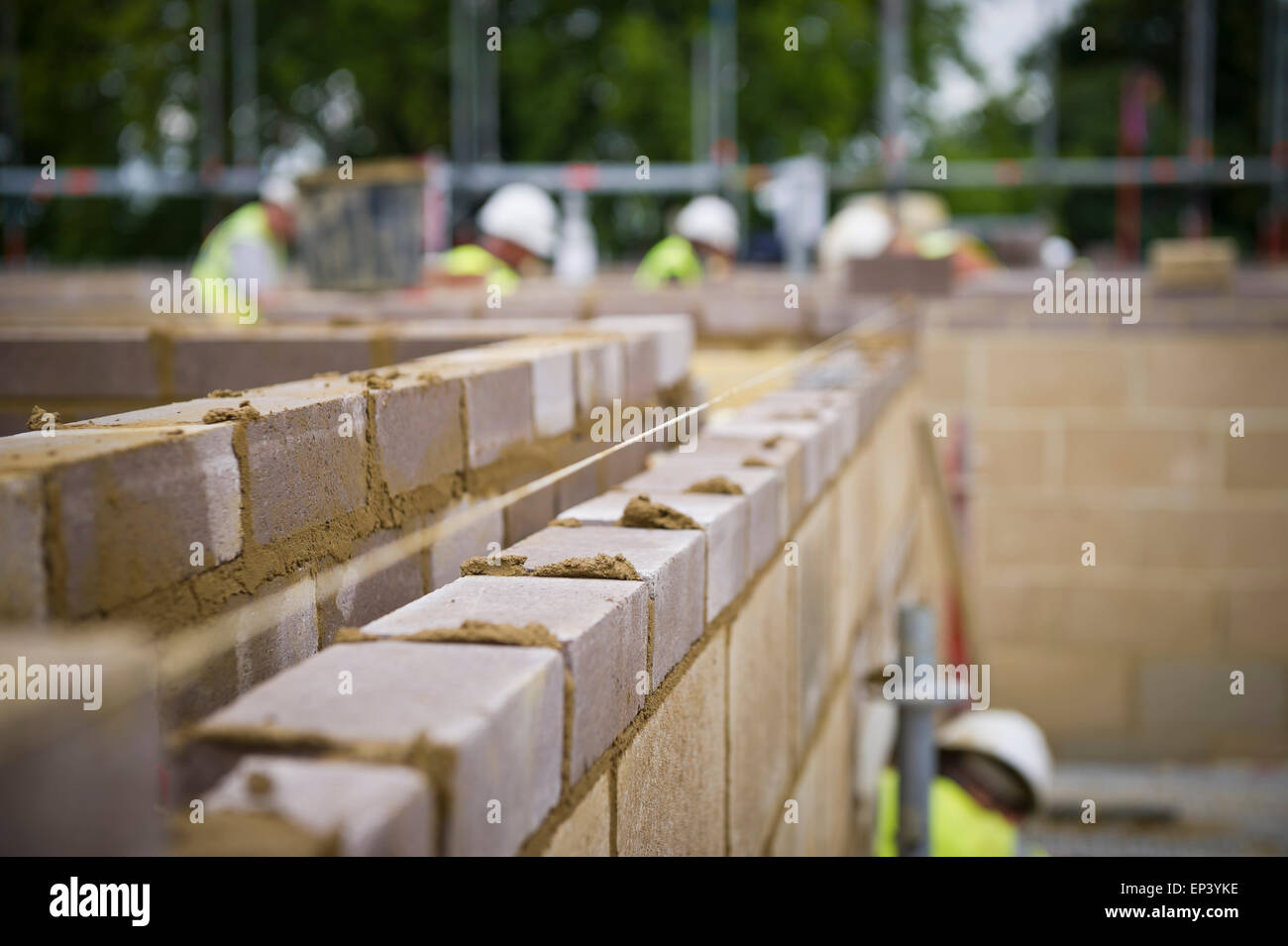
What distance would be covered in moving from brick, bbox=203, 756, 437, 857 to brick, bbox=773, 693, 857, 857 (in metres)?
2.15

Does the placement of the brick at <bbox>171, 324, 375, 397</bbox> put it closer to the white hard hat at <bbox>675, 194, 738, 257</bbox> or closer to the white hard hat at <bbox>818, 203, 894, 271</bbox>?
the white hard hat at <bbox>818, 203, 894, 271</bbox>

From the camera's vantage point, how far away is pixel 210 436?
6.59 feet

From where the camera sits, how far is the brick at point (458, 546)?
118 inches

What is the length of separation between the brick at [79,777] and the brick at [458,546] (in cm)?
148

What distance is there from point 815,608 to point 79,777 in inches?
114

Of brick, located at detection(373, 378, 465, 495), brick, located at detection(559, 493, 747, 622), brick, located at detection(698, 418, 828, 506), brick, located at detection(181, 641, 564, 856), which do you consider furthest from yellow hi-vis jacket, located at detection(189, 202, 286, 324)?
brick, located at detection(181, 641, 564, 856)

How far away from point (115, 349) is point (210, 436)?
2.54 metres

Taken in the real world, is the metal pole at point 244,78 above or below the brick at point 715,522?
above

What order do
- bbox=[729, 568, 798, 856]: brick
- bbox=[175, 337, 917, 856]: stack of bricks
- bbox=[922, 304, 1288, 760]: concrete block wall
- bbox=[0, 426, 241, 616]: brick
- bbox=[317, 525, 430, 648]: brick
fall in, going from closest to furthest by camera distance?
1. bbox=[175, 337, 917, 856]: stack of bricks
2. bbox=[0, 426, 241, 616]: brick
3. bbox=[317, 525, 430, 648]: brick
4. bbox=[729, 568, 798, 856]: brick
5. bbox=[922, 304, 1288, 760]: concrete block wall

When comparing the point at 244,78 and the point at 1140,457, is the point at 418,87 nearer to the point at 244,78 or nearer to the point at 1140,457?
the point at 244,78

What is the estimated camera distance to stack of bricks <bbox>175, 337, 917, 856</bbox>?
1439mm

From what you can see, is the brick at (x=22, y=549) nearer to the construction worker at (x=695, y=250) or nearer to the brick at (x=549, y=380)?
the brick at (x=549, y=380)

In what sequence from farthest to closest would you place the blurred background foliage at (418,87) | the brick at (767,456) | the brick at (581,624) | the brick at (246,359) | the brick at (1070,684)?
the blurred background foliage at (418,87), the brick at (1070,684), the brick at (246,359), the brick at (767,456), the brick at (581,624)

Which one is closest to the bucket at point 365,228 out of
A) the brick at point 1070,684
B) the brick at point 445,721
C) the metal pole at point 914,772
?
the brick at point 1070,684
